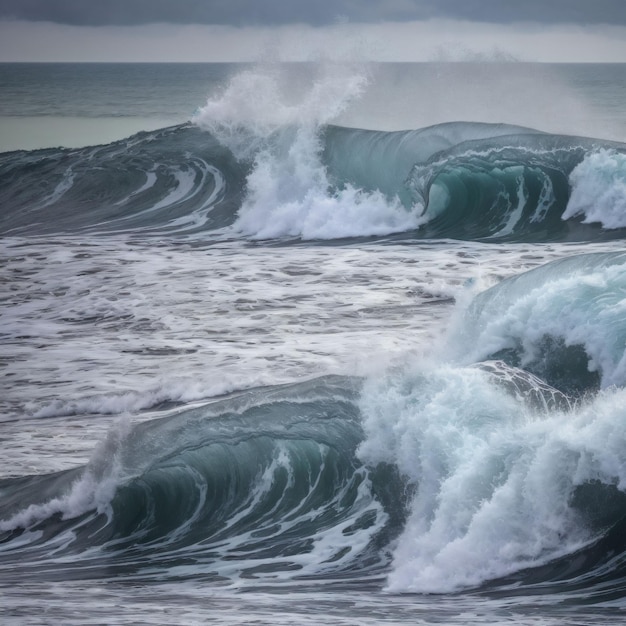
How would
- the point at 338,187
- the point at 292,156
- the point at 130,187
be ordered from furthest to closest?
1. the point at 130,187
2. the point at 292,156
3. the point at 338,187

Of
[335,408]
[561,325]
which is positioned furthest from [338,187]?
[335,408]

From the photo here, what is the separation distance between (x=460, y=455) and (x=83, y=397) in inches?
125

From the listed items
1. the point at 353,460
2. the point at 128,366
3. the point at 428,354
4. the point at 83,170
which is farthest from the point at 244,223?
the point at 353,460

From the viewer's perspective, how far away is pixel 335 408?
6871 millimetres

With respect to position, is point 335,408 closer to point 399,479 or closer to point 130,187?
point 399,479

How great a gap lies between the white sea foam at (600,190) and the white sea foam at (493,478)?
9507 mm

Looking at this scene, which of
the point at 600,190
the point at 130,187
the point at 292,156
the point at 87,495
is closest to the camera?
the point at 87,495

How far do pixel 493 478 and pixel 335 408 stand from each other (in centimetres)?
166

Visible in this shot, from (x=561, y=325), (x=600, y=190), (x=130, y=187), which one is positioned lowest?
(x=561, y=325)

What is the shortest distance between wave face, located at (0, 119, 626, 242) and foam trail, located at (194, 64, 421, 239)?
0.03 m

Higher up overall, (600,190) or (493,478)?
(600,190)

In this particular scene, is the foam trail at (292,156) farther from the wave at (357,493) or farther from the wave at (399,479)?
the wave at (357,493)

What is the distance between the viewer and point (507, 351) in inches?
287

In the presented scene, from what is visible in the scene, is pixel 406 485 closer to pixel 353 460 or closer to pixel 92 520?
pixel 353 460
